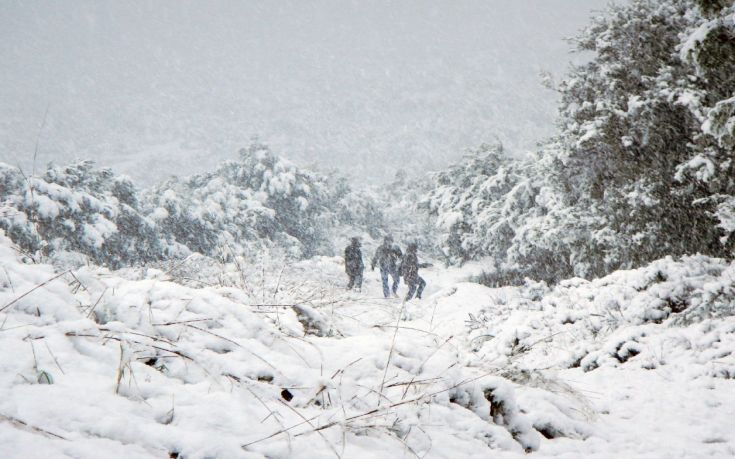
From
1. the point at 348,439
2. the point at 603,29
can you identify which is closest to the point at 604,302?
the point at 348,439

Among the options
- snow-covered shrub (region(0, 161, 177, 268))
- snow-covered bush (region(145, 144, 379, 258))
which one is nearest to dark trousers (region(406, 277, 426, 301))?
snow-covered shrub (region(0, 161, 177, 268))

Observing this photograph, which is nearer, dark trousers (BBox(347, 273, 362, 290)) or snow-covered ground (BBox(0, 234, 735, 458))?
snow-covered ground (BBox(0, 234, 735, 458))

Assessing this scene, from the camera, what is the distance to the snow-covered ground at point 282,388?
141cm

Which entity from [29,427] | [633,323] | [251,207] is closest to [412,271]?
[633,323]

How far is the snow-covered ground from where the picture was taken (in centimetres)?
141

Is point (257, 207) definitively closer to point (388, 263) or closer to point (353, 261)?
point (353, 261)

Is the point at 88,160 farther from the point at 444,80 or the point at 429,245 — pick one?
the point at 444,80

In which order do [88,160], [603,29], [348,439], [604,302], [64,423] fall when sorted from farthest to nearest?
[88,160], [603,29], [604,302], [348,439], [64,423]

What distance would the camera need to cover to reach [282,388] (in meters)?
1.92

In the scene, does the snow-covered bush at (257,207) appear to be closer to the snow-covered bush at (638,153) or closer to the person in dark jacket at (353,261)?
the person in dark jacket at (353,261)

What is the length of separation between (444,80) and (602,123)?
14085 centimetres

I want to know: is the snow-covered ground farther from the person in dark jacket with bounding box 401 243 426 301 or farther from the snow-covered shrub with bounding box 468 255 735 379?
the person in dark jacket with bounding box 401 243 426 301

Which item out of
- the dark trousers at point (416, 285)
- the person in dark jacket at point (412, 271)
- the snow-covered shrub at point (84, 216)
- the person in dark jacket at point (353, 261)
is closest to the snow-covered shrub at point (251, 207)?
the snow-covered shrub at point (84, 216)

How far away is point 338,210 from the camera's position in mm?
29281
